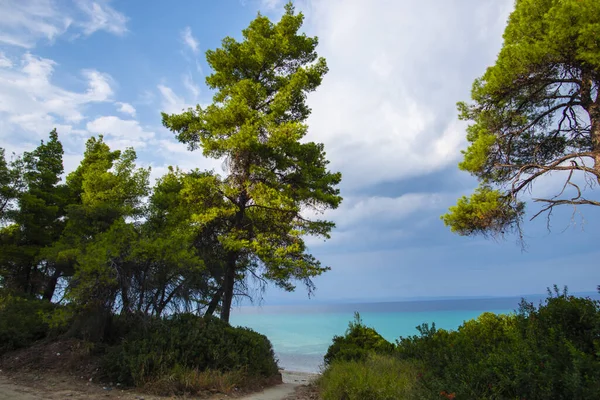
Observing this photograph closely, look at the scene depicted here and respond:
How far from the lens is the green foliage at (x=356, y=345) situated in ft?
34.4

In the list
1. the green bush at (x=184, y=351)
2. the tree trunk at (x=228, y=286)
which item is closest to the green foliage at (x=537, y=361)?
the green bush at (x=184, y=351)

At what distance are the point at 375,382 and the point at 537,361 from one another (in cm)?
287

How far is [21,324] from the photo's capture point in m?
10.4

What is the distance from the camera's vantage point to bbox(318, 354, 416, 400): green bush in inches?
243

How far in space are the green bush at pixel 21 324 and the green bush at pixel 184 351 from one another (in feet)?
7.84

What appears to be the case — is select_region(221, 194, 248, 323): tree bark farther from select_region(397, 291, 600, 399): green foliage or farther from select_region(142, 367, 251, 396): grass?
select_region(397, 291, 600, 399): green foliage

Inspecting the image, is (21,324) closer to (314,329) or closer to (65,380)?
(65,380)

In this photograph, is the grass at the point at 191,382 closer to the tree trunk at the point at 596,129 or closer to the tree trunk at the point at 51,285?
the tree trunk at the point at 596,129

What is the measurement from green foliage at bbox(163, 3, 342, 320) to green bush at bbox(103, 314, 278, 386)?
111 inches

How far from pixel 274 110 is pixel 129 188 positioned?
362 inches

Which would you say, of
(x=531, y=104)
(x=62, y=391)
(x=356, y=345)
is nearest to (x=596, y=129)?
(x=531, y=104)

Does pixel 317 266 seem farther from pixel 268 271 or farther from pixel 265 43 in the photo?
pixel 265 43

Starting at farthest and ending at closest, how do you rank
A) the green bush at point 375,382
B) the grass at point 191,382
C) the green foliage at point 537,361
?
the grass at point 191,382
the green bush at point 375,382
the green foliage at point 537,361

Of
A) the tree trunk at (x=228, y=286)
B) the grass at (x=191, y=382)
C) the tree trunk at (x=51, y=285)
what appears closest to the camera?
the grass at (x=191, y=382)
